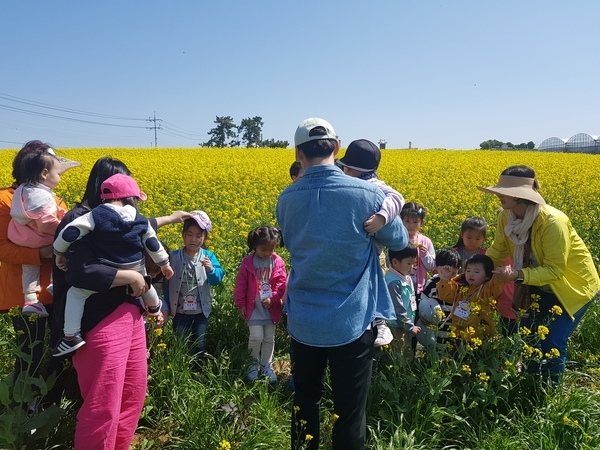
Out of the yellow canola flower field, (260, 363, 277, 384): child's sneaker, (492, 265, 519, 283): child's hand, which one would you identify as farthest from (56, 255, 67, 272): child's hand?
(492, 265, 519, 283): child's hand

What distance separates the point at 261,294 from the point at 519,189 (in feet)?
6.42

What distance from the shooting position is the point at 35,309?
2893 mm

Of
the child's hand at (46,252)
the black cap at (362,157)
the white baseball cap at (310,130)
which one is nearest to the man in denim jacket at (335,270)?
the white baseball cap at (310,130)

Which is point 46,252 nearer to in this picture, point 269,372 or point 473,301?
point 269,372

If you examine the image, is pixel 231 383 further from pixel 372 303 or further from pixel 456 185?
pixel 456 185

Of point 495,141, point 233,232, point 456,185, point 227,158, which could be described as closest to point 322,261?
point 233,232

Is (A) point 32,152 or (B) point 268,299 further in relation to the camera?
(B) point 268,299

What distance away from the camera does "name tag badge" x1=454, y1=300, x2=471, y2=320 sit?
3.31m

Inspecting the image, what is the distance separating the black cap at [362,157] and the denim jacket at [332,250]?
393 millimetres

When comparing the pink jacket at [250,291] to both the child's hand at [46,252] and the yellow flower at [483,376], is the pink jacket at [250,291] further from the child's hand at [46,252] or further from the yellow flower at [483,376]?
the yellow flower at [483,376]

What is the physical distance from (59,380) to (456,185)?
1047 cm

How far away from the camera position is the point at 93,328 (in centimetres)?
232

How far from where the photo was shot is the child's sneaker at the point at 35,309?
287 centimetres

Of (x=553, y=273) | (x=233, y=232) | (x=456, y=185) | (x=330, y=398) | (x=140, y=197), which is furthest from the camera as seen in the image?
(x=456, y=185)
